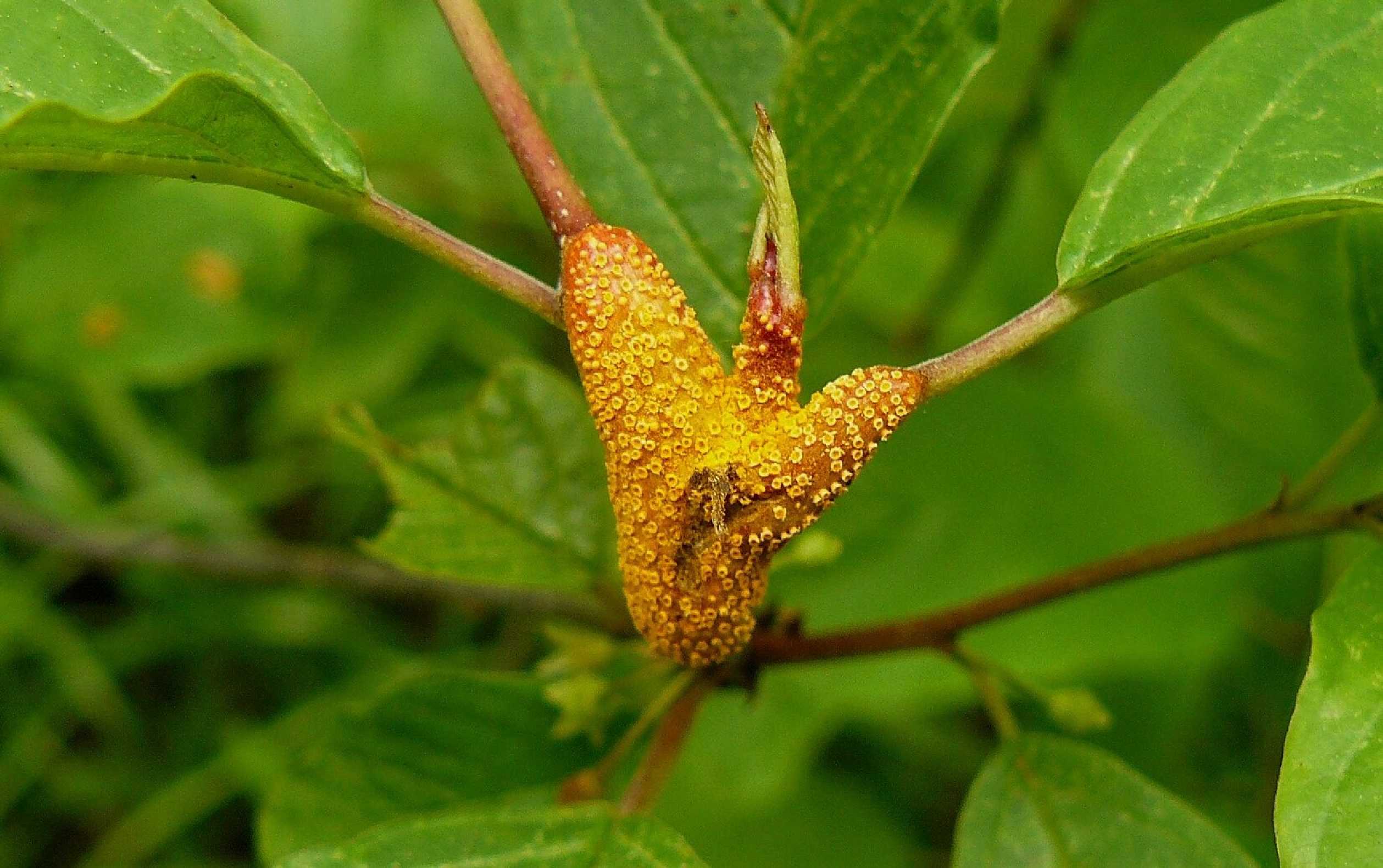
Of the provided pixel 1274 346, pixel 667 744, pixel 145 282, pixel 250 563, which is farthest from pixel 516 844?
pixel 145 282

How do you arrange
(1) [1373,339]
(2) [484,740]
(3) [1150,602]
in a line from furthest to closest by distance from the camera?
(3) [1150,602], (2) [484,740], (1) [1373,339]

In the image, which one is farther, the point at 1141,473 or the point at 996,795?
the point at 1141,473

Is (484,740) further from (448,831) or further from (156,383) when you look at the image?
(156,383)

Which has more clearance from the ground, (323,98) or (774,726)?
(323,98)

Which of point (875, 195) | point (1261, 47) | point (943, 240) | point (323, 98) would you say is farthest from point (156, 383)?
point (1261, 47)

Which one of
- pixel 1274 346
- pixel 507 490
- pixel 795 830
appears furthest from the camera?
pixel 795 830

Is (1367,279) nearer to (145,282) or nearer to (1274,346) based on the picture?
(1274,346)

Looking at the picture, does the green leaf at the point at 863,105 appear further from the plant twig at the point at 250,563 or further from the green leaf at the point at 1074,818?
the plant twig at the point at 250,563
